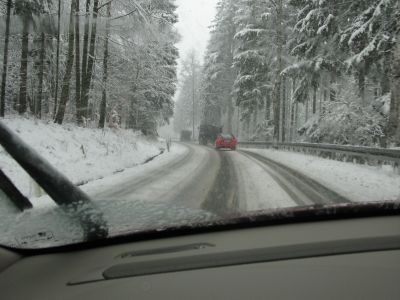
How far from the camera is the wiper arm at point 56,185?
3037 mm

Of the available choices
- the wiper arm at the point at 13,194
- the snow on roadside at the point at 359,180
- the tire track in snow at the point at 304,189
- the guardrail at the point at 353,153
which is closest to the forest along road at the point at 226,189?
the tire track in snow at the point at 304,189

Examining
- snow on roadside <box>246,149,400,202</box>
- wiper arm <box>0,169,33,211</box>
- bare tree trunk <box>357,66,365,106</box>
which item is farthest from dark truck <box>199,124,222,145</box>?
wiper arm <box>0,169,33,211</box>

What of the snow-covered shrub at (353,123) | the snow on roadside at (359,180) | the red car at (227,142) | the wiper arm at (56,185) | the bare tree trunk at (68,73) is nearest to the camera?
the wiper arm at (56,185)

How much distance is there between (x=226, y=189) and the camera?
1127 cm

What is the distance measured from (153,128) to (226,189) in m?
32.1

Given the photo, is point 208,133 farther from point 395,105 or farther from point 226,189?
point 226,189

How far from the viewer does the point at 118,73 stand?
3244 cm

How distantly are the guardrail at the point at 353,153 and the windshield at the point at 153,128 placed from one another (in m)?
0.08

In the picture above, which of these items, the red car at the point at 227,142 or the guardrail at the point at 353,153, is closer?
the guardrail at the point at 353,153

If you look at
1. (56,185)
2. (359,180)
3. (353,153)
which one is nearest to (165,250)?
(56,185)

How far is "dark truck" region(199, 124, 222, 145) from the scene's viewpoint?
48459 mm

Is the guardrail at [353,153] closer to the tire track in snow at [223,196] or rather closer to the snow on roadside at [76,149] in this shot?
the tire track in snow at [223,196]

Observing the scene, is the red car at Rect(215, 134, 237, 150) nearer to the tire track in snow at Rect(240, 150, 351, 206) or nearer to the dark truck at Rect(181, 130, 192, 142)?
the tire track in snow at Rect(240, 150, 351, 206)

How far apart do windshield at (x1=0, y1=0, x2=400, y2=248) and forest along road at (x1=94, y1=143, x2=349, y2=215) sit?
0.14 feet
